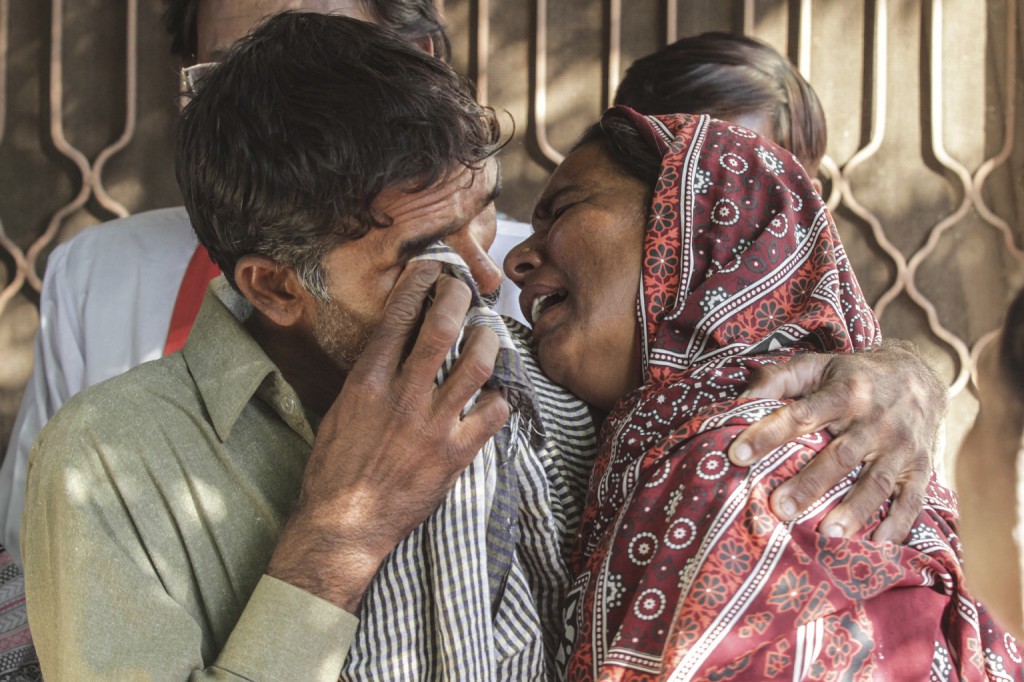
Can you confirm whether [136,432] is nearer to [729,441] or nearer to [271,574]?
[271,574]

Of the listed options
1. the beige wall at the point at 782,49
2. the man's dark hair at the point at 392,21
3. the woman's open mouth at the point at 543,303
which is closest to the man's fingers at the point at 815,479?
the woman's open mouth at the point at 543,303

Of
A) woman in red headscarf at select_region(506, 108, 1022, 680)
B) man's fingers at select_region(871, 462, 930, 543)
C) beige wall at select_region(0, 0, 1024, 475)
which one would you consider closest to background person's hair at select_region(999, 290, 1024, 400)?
woman in red headscarf at select_region(506, 108, 1022, 680)

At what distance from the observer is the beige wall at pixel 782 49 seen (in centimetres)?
392

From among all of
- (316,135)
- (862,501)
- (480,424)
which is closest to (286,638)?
A: (480,424)

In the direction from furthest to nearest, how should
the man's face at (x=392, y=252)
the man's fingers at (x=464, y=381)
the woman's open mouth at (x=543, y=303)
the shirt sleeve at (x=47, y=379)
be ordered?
the shirt sleeve at (x=47, y=379), the woman's open mouth at (x=543, y=303), the man's face at (x=392, y=252), the man's fingers at (x=464, y=381)

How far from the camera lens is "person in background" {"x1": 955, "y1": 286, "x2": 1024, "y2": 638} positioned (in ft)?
2.78

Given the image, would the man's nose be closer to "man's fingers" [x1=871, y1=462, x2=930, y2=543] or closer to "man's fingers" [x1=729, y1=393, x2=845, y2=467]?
"man's fingers" [x1=729, y1=393, x2=845, y2=467]

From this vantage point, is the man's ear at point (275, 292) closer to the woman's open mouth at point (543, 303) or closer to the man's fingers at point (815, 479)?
the woman's open mouth at point (543, 303)

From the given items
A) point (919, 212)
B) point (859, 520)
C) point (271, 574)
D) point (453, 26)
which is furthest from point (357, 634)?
point (919, 212)

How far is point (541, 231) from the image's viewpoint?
83.5 inches

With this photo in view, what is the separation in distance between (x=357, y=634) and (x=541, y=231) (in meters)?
0.88

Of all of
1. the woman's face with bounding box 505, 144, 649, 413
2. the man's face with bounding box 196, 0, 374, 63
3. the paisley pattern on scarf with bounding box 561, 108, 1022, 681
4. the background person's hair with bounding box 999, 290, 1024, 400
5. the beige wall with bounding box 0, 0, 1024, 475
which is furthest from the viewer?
the beige wall with bounding box 0, 0, 1024, 475

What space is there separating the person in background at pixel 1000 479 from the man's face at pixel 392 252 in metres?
1.09

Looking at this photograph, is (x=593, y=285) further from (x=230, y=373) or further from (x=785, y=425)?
(x=230, y=373)
